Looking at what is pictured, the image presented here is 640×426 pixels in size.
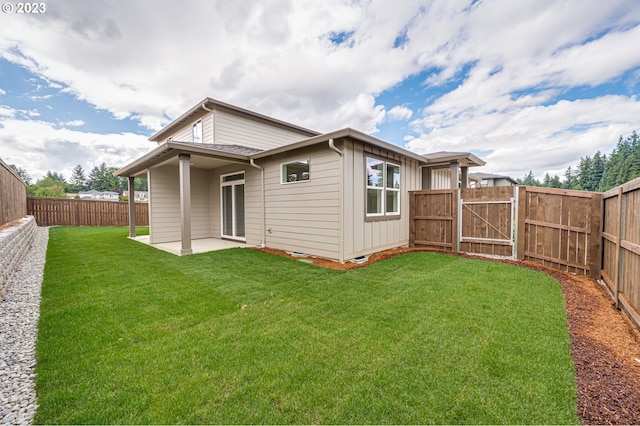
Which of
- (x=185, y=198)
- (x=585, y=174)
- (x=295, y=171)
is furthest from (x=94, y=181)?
(x=585, y=174)

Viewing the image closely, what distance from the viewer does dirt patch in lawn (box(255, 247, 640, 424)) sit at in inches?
68.6

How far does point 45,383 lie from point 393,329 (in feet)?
10.1

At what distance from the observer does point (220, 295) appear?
13.1 ft

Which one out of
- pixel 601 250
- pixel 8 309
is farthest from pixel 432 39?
pixel 8 309

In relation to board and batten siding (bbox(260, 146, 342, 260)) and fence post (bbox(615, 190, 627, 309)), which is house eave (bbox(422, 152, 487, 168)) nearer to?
board and batten siding (bbox(260, 146, 342, 260))

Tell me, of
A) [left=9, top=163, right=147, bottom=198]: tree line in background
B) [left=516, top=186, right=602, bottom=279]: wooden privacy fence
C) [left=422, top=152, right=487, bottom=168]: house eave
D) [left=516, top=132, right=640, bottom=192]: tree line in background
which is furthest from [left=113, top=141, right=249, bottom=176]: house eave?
[left=9, top=163, right=147, bottom=198]: tree line in background

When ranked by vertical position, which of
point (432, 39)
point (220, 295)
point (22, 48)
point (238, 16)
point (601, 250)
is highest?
point (238, 16)

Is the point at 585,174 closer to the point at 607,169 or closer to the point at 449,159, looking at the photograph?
the point at 607,169

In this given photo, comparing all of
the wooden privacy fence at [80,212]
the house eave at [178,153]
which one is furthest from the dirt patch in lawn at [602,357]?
the wooden privacy fence at [80,212]

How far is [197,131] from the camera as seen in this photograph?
418 inches

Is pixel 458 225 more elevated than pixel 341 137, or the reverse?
pixel 341 137

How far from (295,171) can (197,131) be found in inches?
239

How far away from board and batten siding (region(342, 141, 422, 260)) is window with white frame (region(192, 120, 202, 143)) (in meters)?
7.24

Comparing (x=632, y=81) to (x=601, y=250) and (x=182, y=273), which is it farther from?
(x=182, y=273)
